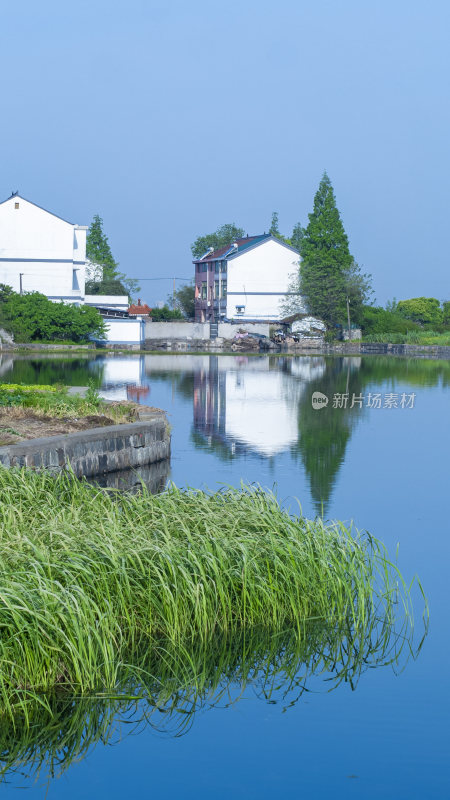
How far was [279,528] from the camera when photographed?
8.80 meters

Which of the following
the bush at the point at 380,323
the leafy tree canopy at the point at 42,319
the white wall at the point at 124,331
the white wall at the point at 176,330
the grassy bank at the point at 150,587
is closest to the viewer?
the grassy bank at the point at 150,587

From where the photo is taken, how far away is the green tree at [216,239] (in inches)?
4476

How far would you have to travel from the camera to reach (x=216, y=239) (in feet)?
373

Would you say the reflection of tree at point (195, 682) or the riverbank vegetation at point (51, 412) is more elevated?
the riverbank vegetation at point (51, 412)

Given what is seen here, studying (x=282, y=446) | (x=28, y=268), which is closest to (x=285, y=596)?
(x=282, y=446)

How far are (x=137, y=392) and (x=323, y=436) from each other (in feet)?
34.1

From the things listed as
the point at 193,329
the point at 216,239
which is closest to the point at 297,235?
the point at 216,239

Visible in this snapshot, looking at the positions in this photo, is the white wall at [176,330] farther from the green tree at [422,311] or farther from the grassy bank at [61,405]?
the grassy bank at [61,405]

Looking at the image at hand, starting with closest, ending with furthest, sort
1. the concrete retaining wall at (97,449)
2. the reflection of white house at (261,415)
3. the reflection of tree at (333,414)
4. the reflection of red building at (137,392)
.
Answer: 1. the concrete retaining wall at (97,449)
2. the reflection of tree at (333,414)
3. the reflection of white house at (261,415)
4. the reflection of red building at (137,392)

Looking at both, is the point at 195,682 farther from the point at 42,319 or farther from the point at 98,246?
the point at 98,246

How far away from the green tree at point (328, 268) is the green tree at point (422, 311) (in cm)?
2461

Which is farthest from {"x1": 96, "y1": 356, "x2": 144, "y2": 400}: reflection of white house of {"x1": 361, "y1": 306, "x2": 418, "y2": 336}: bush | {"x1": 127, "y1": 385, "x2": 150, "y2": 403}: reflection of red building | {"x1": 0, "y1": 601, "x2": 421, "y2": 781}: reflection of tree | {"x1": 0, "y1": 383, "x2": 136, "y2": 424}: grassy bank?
{"x1": 361, "y1": 306, "x2": 418, "y2": 336}: bush

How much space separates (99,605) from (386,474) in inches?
432

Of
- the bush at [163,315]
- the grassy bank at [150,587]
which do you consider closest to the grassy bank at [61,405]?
the grassy bank at [150,587]
